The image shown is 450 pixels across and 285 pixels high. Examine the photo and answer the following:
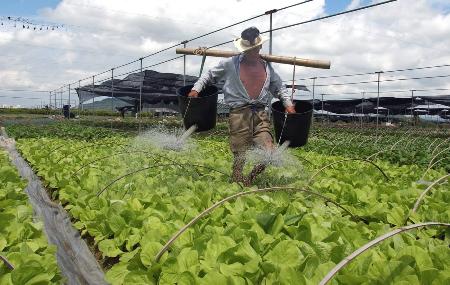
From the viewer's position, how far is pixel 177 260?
6.77 ft

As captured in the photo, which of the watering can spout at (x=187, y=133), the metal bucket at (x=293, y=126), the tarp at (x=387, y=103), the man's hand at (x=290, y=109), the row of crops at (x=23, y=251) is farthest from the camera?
the tarp at (x=387, y=103)

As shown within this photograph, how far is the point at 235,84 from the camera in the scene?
5012mm

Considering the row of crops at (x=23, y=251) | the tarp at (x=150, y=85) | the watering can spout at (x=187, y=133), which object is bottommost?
the row of crops at (x=23, y=251)

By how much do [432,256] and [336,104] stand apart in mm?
32117

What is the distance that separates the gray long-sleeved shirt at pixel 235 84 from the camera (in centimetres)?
499

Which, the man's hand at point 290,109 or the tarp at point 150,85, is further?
the tarp at point 150,85

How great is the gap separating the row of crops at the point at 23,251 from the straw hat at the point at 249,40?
8.98ft

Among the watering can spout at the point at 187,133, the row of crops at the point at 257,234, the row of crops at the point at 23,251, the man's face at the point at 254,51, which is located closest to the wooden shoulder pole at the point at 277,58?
the man's face at the point at 254,51

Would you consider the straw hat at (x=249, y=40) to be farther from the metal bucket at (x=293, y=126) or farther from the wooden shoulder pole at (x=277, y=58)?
the metal bucket at (x=293, y=126)

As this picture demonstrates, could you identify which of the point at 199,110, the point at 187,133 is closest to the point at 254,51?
the point at 199,110

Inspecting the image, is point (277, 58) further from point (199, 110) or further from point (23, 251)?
point (23, 251)

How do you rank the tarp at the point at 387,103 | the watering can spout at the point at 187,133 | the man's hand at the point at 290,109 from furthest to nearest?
the tarp at the point at 387,103, the watering can spout at the point at 187,133, the man's hand at the point at 290,109

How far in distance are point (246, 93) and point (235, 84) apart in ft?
0.50

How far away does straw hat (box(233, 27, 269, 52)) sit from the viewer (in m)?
4.86
